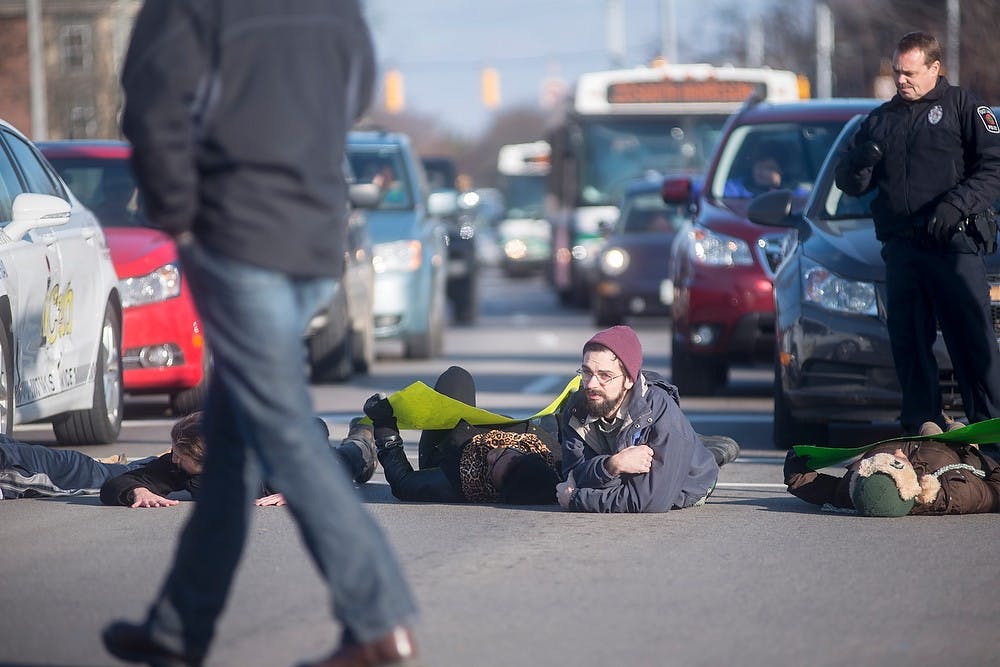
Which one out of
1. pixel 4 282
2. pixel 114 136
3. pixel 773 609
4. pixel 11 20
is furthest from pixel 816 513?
pixel 11 20

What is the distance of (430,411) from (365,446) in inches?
19.0

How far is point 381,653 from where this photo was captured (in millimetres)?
3988

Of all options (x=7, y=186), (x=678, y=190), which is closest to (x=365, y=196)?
(x=678, y=190)

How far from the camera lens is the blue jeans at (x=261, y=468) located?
4012 millimetres

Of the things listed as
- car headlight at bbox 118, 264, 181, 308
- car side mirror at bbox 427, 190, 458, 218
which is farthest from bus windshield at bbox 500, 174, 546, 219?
car headlight at bbox 118, 264, 181, 308

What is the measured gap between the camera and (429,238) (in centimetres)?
1659

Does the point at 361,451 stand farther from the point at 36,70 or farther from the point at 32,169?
the point at 36,70

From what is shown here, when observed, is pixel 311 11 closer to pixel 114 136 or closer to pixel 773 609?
pixel 773 609

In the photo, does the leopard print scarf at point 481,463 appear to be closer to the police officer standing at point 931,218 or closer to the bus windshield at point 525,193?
the police officer standing at point 931,218

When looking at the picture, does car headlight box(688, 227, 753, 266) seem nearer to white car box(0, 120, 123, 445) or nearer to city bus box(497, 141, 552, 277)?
white car box(0, 120, 123, 445)

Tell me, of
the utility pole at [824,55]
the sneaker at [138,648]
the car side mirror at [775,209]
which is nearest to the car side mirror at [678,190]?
the car side mirror at [775,209]

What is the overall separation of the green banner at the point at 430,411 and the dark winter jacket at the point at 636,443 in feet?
1.55

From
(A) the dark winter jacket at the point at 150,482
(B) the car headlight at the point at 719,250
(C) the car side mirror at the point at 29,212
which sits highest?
(C) the car side mirror at the point at 29,212

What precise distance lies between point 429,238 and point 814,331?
7.85 meters
